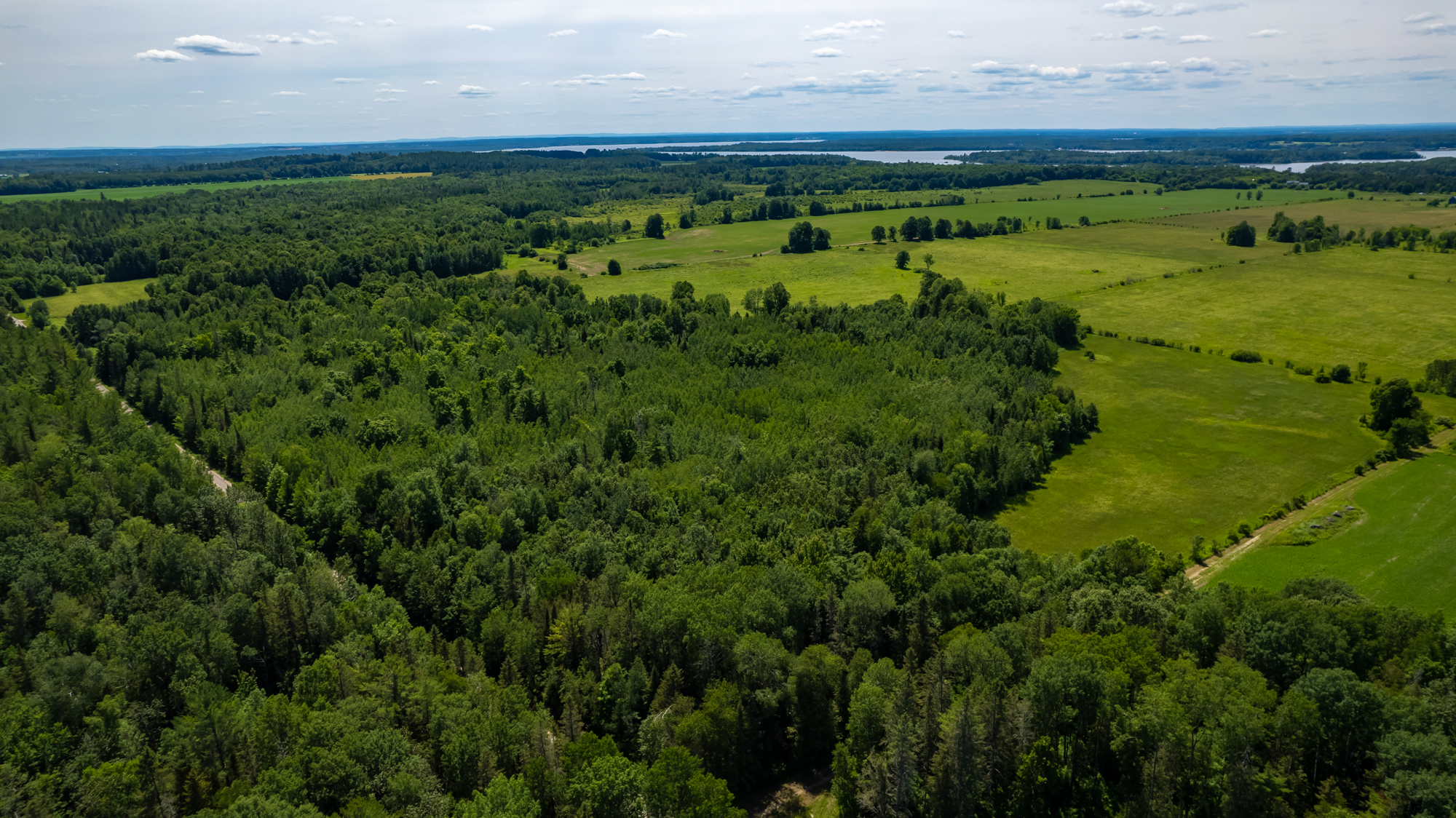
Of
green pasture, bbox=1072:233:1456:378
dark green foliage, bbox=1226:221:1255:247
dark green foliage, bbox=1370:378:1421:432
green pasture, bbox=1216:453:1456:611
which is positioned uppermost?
dark green foliage, bbox=1226:221:1255:247

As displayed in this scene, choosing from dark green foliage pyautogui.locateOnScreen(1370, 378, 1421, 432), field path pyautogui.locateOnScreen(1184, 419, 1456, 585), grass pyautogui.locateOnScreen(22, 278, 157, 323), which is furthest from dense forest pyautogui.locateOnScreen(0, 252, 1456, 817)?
grass pyautogui.locateOnScreen(22, 278, 157, 323)

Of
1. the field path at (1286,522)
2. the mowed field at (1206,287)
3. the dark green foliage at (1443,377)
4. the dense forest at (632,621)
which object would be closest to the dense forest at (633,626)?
the dense forest at (632,621)

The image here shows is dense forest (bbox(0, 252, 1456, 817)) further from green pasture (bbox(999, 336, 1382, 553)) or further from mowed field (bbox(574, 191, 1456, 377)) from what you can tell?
mowed field (bbox(574, 191, 1456, 377))

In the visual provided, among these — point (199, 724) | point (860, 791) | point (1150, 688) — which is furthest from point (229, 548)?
point (1150, 688)

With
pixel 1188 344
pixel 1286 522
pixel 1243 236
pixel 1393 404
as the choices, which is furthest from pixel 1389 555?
pixel 1243 236

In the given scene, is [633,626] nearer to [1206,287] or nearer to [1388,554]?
[1388,554]

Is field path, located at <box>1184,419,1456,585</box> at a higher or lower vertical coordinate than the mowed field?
lower
